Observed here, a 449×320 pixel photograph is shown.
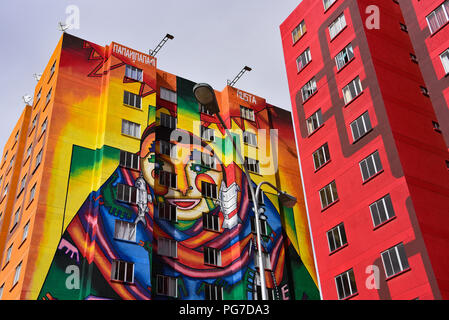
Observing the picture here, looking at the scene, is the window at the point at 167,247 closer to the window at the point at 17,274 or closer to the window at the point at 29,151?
the window at the point at 17,274

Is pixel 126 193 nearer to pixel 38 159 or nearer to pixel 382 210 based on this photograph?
pixel 38 159

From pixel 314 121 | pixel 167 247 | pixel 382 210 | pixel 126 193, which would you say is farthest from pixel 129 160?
pixel 382 210

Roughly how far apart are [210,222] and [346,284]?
886 inches

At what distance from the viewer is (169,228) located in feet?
174

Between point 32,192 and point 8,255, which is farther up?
point 32,192

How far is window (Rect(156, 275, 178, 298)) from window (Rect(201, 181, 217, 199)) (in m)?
11.1

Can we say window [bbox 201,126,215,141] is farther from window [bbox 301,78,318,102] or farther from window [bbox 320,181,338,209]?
window [bbox 320,181,338,209]

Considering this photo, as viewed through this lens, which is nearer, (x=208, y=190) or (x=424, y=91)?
(x=424, y=91)

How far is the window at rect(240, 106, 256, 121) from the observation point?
64694 millimetres

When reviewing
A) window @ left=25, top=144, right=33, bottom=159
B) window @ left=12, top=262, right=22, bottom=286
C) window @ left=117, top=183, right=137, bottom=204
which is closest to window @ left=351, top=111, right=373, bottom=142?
window @ left=117, top=183, right=137, bottom=204

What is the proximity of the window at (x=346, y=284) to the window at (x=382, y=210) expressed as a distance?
4.02 m

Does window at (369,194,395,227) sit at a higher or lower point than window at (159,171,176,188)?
lower

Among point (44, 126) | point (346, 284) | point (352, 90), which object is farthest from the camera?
point (44, 126)

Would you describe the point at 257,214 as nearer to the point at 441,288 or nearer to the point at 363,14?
the point at 441,288
